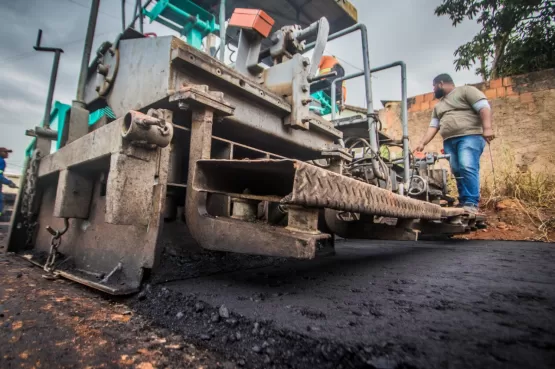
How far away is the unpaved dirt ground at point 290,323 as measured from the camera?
2.10ft

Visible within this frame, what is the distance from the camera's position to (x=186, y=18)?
5.18 metres

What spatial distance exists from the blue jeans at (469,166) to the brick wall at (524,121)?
2.94 metres

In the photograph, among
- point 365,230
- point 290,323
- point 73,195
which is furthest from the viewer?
point 365,230

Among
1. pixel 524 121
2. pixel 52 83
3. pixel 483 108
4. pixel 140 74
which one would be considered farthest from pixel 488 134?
pixel 52 83

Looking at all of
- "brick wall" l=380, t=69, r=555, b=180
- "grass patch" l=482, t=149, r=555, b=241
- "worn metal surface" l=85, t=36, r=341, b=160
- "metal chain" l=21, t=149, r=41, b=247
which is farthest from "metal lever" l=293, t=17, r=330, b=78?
"brick wall" l=380, t=69, r=555, b=180

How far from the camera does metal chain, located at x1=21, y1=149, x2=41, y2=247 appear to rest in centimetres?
225

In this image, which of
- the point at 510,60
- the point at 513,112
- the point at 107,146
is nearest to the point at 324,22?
the point at 107,146

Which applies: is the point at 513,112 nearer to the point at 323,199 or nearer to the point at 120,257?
the point at 323,199

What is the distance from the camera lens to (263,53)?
2.50 meters

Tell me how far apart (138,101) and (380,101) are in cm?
848

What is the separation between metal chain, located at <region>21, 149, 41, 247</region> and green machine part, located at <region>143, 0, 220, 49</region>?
367 centimetres

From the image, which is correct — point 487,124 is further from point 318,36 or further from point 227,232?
point 227,232

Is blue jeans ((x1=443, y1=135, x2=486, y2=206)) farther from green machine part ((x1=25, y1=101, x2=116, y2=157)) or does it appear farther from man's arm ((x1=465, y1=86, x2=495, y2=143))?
green machine part ((x1=25, y1=101, x2=116, y2=157))

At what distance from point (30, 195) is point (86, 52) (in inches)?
50.8
